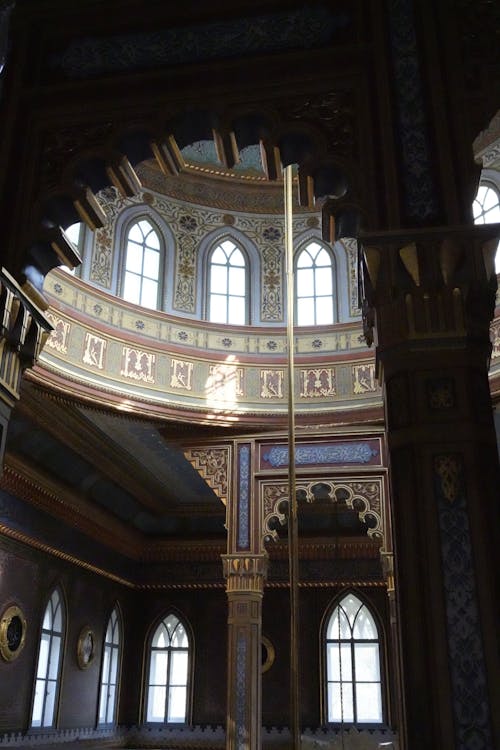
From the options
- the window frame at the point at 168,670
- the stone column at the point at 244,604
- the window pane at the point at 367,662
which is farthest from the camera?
the window frame at the point at 168,670

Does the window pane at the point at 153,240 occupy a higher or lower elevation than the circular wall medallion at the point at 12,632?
higher

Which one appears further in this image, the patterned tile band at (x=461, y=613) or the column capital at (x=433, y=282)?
the column capital at (x=433, y=282)

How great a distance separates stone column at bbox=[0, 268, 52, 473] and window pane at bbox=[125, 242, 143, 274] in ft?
24.2

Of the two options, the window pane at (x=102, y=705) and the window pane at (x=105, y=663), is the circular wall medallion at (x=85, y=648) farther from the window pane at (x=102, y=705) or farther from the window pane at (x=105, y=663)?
the window pane at (x=102, y=705)

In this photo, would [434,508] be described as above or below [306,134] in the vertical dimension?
below

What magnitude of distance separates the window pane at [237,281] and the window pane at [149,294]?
51.1 inches

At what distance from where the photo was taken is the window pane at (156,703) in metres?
16.5

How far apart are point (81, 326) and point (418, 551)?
8164 mm

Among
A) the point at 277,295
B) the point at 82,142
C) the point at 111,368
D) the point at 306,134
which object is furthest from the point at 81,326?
the point at 306,134

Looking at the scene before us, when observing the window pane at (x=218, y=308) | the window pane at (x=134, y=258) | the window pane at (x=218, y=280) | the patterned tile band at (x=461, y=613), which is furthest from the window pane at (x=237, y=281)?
the patterned tile band at (x=461, y=613)

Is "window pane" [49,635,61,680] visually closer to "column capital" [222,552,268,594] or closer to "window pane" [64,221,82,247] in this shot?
"column capital" [222,552,268,594]

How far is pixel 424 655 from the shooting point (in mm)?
3875

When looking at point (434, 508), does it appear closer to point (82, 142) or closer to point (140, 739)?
point (82, 142)

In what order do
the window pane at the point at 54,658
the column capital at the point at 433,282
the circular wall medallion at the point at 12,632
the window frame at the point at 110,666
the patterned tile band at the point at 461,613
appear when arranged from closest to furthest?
the patterned tile band at the point at 461,613, the column capital at the point at 433,282, the circular wall medallion at the point at 12,632, the window pane at the point at 54,658, the window frame at the point at 110,666
